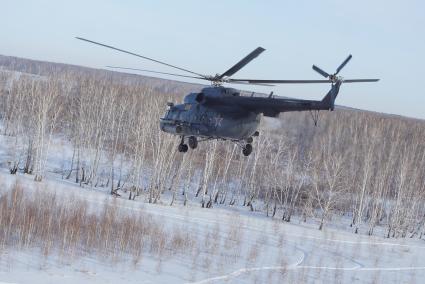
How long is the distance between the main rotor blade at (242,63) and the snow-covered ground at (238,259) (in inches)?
343

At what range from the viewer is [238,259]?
24812 millimetres

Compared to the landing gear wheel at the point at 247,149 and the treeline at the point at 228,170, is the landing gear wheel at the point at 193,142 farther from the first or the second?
the treeline at the point at 228,170

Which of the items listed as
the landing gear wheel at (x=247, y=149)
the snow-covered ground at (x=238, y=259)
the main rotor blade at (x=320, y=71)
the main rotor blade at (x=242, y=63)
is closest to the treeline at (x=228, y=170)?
the snow-covered ground at (x=238, y=259)

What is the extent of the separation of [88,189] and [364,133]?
112 ft

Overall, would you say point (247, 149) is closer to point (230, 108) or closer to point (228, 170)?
point (230, 108)

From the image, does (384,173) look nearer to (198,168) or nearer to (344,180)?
(344,180)

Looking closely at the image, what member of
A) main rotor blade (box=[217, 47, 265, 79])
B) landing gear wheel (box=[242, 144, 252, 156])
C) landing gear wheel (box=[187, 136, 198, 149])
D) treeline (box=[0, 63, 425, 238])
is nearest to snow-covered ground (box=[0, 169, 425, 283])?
treeline (box=[0, 63, 425, 238])

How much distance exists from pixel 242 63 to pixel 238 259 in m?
13.1

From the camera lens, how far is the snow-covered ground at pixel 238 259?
2022cm

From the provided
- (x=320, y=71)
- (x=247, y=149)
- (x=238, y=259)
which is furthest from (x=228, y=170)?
(x=320, y=71)

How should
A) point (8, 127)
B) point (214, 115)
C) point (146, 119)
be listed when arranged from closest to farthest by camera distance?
point (214, 115), point (146, 119), point (8, 127)

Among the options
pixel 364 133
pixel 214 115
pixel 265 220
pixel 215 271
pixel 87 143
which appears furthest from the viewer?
pixel 364 133

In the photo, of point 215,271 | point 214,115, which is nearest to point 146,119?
point 215,271

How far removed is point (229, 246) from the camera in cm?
2678
